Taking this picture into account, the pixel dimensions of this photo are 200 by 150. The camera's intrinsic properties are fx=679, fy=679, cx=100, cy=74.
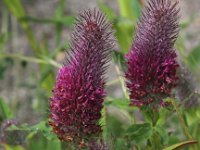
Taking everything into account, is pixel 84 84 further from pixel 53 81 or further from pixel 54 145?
pixel 53 81

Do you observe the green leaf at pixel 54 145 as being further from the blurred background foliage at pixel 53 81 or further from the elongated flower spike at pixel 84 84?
the elongated flower spike at pixel 84 84

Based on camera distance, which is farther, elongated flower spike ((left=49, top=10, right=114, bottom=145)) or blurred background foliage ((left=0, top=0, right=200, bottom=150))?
blurred background foliage ((left=0, top=0, right=200, bottom=150))

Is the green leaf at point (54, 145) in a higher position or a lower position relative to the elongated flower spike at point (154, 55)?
lower

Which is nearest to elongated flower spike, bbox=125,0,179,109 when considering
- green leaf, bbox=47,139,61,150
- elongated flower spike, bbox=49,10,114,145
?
elongated flower spike, bbox=49,10,114,145

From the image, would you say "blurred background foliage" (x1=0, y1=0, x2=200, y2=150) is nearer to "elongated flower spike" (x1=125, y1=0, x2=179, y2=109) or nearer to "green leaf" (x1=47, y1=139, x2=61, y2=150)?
"green leaf" (x1=47, y1=139, x2=61, y2=150)

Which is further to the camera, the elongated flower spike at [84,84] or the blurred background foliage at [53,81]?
the blurred background foliage at [53,81]

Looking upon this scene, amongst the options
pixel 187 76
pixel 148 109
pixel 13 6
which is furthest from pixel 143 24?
pixel 13 6

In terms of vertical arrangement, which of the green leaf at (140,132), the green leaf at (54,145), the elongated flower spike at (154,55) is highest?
the elongated flower spike at (154,55)

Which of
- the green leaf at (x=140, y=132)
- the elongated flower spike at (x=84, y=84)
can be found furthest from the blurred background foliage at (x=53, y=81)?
the elongated flower spike at (x=84, y=84)
